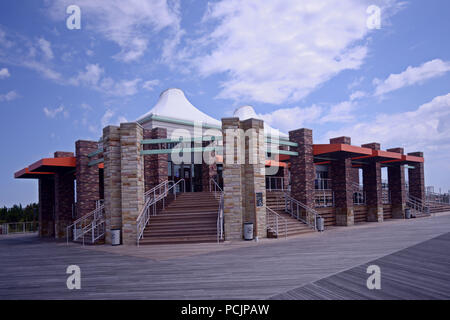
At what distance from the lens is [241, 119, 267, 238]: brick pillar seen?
557 inches

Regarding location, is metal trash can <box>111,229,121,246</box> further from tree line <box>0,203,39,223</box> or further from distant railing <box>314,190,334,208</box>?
tree line <box>0,203,39,223</box>

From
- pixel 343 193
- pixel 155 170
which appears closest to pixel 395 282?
pixel 343 193

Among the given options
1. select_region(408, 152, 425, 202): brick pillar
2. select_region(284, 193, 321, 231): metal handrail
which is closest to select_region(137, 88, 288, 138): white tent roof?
select_region(284, 193, 321, 231): metal handrail

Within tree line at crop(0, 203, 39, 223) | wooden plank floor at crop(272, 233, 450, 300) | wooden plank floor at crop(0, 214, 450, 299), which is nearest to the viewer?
wooden plank floor at crop(272, 233, 450, 300)

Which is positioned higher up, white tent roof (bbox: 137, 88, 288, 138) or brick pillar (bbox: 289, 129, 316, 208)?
white tent roof (bbox: 137, 88, 288, 138)

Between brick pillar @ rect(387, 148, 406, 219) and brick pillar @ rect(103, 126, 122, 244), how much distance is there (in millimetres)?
21344

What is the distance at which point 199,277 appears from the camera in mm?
6891

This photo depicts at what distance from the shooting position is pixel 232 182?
1391 cm

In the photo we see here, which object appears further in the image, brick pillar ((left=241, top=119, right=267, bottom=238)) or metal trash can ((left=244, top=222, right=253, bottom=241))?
brick pillar ((left=241, top=119, right=267, bottom=238))

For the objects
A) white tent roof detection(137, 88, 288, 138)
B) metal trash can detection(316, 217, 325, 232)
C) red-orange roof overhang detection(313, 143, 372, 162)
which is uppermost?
white tent roof detection(137, 88, 288, 138)

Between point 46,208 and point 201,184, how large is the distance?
37.4ft

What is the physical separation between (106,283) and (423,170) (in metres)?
29.0

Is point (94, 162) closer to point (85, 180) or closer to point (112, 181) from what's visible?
point (85, 180)
